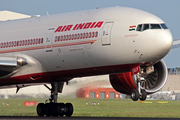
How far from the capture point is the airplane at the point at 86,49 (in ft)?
65.9

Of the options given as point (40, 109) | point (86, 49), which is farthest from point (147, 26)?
point (40, 109)

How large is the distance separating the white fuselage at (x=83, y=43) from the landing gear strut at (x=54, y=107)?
2795 mm

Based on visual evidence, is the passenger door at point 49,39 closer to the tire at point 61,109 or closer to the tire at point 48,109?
the tire at point 61,109

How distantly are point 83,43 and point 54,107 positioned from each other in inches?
258

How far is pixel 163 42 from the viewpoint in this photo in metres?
19.4

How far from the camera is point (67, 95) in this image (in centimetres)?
2869

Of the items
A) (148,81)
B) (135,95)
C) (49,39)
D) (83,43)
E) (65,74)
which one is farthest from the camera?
(148,81)

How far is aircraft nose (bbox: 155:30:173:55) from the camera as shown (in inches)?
764

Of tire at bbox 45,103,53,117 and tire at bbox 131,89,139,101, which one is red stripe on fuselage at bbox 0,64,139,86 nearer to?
tire at bbox 131,89,139,101

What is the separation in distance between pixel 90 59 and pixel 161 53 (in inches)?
152

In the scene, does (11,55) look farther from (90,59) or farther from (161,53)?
(161,53)

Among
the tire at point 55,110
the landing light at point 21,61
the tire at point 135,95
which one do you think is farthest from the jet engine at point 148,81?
the landing light at point 21,61

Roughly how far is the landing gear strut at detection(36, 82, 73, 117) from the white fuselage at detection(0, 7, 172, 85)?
Answer: 9.17 ft

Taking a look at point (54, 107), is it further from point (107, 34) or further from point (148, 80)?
point (107, 34)
